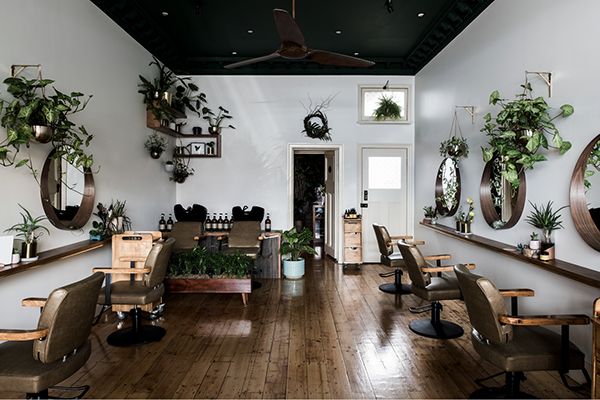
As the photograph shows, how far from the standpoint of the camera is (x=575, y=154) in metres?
2.94

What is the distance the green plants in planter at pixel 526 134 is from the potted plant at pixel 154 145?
4.37 m

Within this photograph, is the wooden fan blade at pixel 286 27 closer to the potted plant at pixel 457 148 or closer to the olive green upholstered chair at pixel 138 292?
the olive green upholstered chair at pixel 138 292

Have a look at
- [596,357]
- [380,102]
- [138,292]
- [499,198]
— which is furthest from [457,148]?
[138,292]

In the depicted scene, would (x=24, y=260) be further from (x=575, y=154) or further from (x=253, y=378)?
(x=575, y=154)

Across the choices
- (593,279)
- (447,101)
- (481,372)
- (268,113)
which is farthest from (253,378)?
(268,113)

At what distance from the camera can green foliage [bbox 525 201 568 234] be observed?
310 centimetres

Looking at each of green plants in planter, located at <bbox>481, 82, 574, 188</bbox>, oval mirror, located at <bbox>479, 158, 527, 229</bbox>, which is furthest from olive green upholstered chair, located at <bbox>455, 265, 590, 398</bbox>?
oval mirror, located at <bbox>479, 158, 527, 229</bbox>

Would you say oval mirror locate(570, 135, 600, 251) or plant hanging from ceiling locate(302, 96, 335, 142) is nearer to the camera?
oval mirror locate(570, 135, 600, 251)

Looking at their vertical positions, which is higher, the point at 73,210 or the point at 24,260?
the point at 73,210

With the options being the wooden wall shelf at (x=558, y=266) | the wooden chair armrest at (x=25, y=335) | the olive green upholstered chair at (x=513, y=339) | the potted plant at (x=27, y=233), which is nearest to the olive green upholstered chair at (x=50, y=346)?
the wooden chair armrest at (x=25, y=335)

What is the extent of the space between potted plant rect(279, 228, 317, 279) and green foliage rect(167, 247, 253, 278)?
4.28 ft

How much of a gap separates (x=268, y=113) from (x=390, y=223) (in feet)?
9.53

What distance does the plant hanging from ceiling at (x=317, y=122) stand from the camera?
6914mm

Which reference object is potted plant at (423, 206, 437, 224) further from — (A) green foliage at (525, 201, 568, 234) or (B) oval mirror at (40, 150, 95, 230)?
(B) oval mirror at (40, 150, 95, 230)
